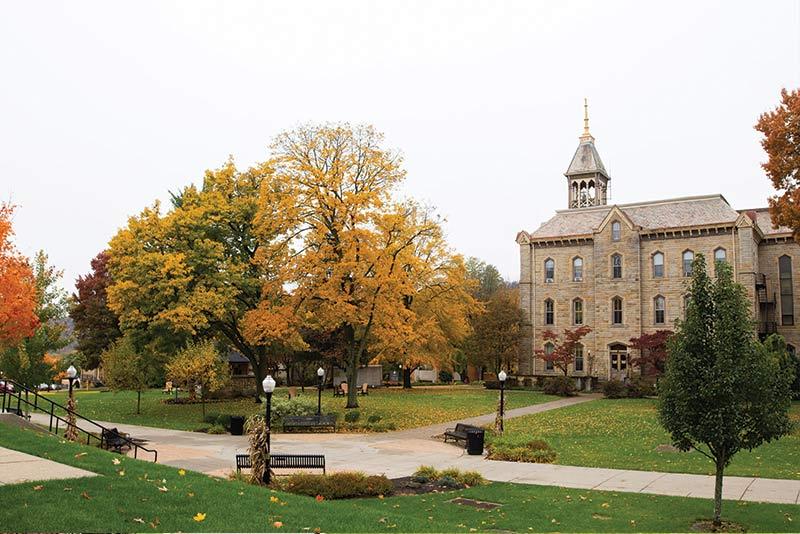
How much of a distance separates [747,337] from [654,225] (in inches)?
1811

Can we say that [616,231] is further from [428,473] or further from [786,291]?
[428,473]

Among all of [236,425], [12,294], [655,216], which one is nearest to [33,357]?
[12,294]

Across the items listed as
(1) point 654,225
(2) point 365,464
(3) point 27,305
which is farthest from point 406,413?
(1) point 654,225

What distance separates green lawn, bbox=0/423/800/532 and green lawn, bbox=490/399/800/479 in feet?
15.5

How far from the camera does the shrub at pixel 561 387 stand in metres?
50.4

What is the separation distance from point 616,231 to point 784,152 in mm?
26011

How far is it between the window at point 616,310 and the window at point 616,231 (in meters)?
5.11

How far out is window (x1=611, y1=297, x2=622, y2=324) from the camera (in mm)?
56312

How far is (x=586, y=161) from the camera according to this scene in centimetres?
7388

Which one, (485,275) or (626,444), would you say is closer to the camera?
(626,444)

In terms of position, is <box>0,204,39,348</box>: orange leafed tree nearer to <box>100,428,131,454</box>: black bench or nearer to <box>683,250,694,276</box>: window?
<box>100,428,131,454</box>: black bench

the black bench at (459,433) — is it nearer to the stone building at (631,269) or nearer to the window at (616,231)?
the stone building at (631,269)

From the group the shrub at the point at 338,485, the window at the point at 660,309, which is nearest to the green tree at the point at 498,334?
the window at the point at 660,309

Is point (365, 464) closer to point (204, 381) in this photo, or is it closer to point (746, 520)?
point (746, 520)
